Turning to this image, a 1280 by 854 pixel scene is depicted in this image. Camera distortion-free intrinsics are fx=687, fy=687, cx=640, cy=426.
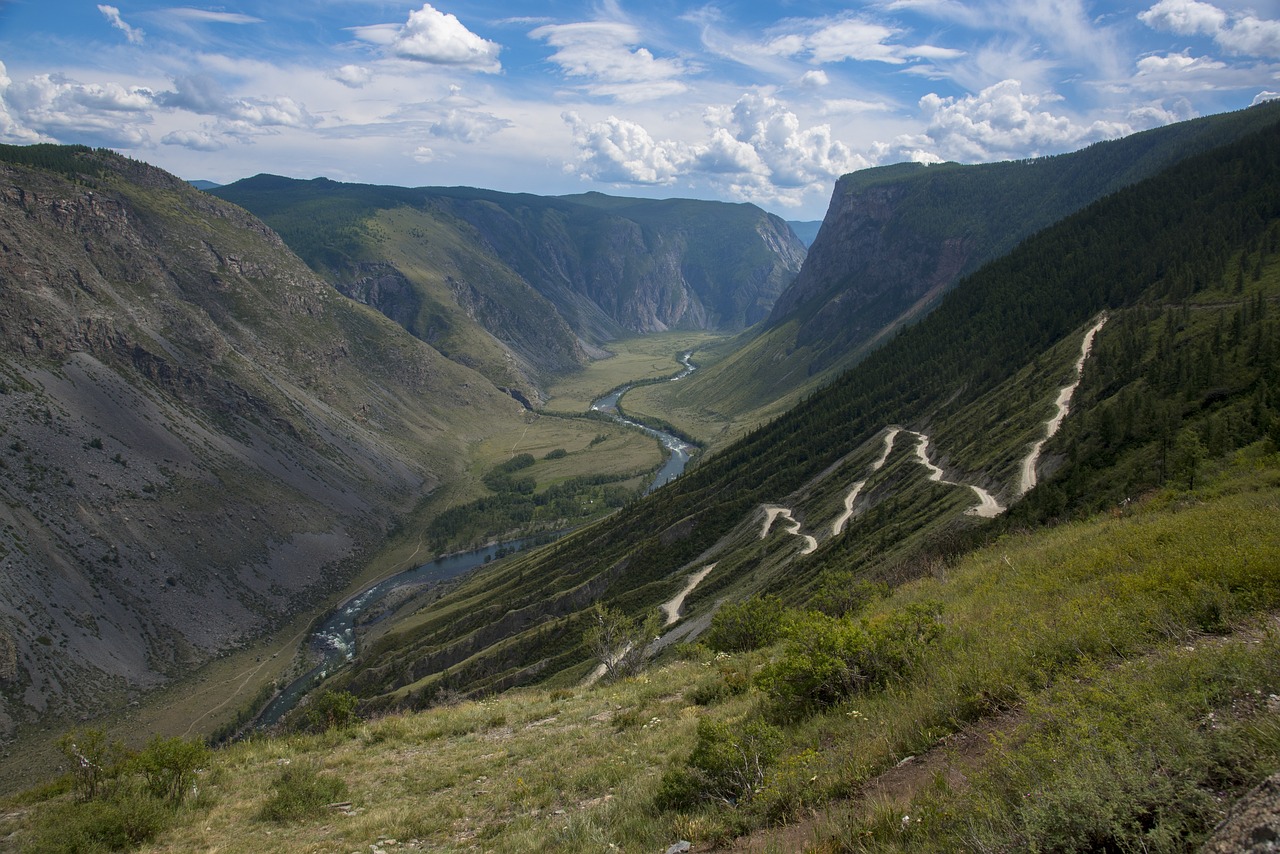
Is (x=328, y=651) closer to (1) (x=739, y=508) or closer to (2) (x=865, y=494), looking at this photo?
(1) (x=739, y=508)

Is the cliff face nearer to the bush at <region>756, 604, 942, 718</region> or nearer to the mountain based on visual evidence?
the mountain

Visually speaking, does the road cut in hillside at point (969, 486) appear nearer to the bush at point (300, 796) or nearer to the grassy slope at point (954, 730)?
the grassy slope at point (954, 730)

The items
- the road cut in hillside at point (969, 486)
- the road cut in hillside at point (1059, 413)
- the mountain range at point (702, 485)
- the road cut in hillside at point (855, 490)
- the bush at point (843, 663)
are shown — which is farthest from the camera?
the road cut in hillside at point (855, 490)

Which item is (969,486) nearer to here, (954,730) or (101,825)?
(954,730)

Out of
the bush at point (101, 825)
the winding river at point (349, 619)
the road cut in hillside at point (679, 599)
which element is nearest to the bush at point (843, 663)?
the bush at point (101, 825)

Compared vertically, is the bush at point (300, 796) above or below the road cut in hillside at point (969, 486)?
below

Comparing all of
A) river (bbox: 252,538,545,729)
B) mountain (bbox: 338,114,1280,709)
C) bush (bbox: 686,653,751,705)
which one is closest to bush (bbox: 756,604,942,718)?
bush (bbox: 686,653,751,705)
